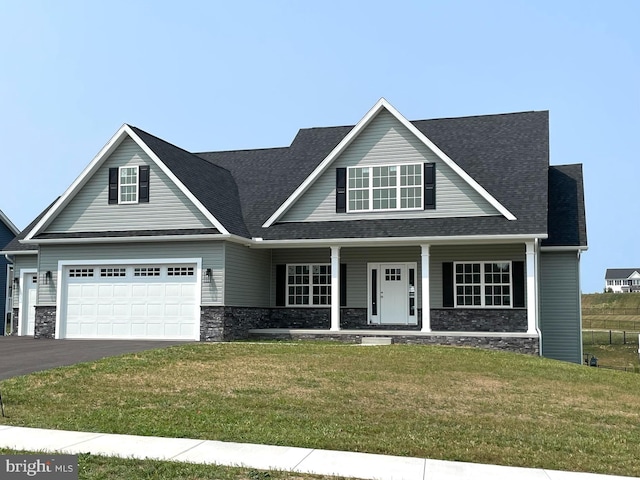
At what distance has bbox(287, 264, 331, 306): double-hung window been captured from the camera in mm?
25047

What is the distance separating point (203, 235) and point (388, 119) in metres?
7.33

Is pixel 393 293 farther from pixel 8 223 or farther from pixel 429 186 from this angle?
pixel 8 223

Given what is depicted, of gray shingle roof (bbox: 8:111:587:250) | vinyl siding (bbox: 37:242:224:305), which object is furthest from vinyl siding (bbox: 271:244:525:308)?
vinyl siding (bbox: 37:242:224:305)

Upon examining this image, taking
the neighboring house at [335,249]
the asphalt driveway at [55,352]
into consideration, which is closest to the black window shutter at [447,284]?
the neighboring house at [335,249]

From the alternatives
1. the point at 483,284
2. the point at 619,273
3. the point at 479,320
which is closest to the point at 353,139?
the point at 483,284

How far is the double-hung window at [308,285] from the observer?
2505cm

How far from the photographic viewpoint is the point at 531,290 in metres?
20.8

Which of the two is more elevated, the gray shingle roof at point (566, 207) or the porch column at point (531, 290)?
the gray shingle roof at point (566, 207)

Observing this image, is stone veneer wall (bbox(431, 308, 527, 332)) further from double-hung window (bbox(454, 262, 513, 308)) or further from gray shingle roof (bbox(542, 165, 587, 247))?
gray shingle roof (bbox(542, 165, 587, 247))

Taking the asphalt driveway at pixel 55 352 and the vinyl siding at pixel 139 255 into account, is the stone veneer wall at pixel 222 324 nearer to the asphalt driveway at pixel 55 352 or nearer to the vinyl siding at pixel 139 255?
the vinyl siding at pixel 139 255

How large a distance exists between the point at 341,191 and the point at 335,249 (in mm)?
2131

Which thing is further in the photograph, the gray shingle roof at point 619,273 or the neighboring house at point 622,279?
the gray shingle roof at point 619,273

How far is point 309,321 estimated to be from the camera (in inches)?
972

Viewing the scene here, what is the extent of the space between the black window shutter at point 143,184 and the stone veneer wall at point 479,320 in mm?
10374
